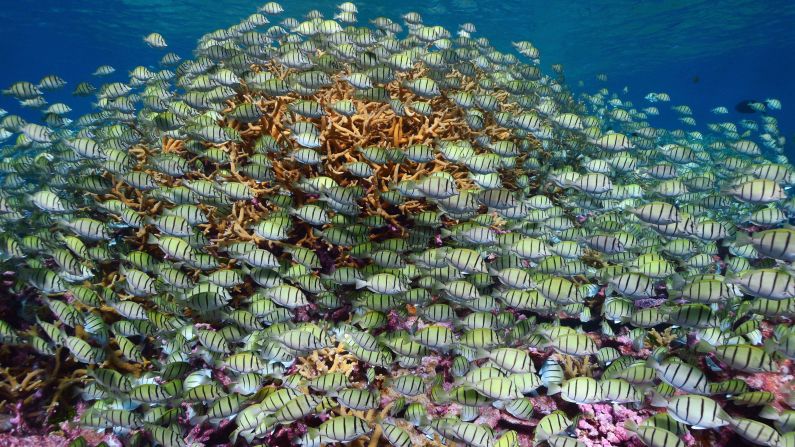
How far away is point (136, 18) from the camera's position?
37969 millimetres

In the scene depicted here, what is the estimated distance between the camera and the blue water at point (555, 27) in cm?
3319

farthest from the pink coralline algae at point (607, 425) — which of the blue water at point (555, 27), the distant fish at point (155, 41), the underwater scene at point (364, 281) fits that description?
the blue water at point (555, 27)

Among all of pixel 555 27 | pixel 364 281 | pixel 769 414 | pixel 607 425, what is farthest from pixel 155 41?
pixel 555 27

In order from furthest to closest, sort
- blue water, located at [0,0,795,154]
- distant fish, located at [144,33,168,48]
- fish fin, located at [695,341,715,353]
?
blue water, located at [0,0,795,154] → distant fish, located at [144,33,168,48] → fish fin, located at [695,341,715,353]

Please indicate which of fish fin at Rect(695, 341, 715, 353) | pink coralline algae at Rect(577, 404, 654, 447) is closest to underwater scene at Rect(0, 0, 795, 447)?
pink coralline algae at Rect(577, 404, 654, 447)

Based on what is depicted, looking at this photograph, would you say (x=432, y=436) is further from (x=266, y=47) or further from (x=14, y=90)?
(x=14, y=90)

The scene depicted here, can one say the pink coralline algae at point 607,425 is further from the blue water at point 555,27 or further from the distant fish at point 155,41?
the blue water at point 555,27

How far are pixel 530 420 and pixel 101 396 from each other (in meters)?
4.12

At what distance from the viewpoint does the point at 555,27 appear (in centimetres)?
3922

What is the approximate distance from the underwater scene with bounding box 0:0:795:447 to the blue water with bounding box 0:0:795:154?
26.6 meters

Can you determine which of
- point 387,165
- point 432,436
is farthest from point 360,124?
point 432,436

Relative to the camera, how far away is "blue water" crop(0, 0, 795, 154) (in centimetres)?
3319

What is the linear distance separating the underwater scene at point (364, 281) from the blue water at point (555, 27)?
26.6m

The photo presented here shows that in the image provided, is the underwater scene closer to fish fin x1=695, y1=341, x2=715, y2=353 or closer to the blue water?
fish fin x1=695, y1=341, x2=715, y2=353
